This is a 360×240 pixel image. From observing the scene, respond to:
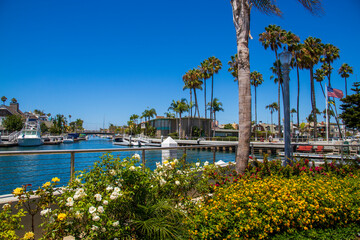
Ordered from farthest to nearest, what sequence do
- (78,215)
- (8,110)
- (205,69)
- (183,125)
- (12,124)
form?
(8,110) → (12,124) → (183,125) → (205,69) → (78,215)

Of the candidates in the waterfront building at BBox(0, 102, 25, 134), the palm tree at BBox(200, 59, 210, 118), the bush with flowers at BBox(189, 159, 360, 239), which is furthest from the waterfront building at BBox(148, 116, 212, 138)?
the bush with flowers at BBox(189, 159, 360, 239)

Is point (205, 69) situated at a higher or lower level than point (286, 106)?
higher

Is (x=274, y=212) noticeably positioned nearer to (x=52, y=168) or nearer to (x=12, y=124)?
(x=52, y=168)

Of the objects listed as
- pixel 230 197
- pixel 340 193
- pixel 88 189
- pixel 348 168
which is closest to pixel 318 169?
pixel 348 168

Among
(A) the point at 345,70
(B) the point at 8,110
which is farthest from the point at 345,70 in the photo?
(B) the point at 8,110

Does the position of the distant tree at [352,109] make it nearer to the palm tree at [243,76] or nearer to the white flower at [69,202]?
the palm tree at [243,76]

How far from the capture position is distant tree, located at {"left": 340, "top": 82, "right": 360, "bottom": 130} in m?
32.3

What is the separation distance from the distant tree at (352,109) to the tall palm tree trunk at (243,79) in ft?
112

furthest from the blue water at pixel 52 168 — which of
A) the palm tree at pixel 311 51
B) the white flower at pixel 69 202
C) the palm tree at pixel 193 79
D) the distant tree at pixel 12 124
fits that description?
the distant tree at pixel 12 124

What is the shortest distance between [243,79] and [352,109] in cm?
3562

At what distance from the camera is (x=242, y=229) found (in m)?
2.89

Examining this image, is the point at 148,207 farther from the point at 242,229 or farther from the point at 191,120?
the point at 191,120

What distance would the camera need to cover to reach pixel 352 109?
3316 cm

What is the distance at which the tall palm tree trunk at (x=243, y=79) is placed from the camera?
20.6 ft
